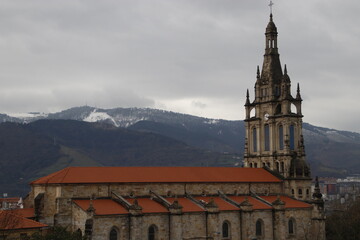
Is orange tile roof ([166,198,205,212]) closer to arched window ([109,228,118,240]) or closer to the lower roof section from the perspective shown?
the lower roof section

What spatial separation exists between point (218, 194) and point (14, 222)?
102ft

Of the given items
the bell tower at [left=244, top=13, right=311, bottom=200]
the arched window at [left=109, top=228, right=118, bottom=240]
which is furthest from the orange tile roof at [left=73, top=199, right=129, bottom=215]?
the bell tower at [left=244, top=13, right=311, bottom=200]

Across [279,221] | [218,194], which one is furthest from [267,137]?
[279,221]

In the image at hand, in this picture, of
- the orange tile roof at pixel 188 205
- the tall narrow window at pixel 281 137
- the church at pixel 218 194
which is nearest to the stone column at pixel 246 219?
the church at pixel 218 194

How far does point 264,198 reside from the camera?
277 ft

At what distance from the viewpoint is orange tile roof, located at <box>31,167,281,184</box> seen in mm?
71125

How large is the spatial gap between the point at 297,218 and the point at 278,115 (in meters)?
19.1

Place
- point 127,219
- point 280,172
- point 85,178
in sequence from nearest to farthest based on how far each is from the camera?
A: 1. point 127,219
2. point 85,178
3. point 280,172

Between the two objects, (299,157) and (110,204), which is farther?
(299,157)

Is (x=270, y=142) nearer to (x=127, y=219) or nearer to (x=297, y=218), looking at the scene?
(x=297, y=218)

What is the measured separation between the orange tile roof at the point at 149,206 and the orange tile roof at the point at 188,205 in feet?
8.52

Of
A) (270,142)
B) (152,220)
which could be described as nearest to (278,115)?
(270,142)

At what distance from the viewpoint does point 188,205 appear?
73688 mm

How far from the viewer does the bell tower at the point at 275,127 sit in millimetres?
90250
